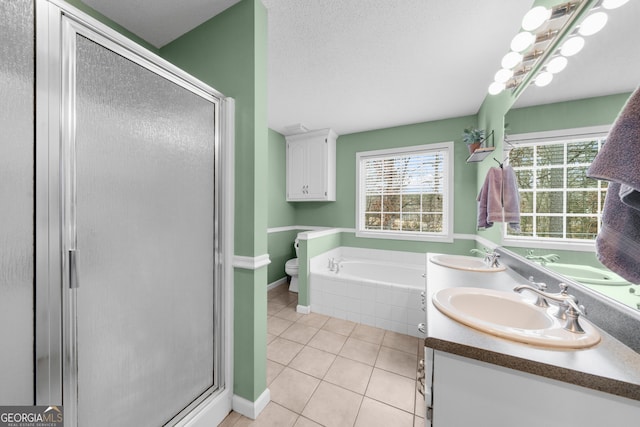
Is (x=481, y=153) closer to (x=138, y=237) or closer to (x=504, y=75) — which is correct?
(x=504, y=75)

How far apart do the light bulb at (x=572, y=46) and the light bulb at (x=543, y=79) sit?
0.35 ft

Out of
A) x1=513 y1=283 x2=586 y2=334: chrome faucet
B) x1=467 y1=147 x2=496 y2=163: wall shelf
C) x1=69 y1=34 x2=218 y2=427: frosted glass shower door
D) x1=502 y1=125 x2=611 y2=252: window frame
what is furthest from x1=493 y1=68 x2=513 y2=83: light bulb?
x1=69 y1=34 x2=218 y2=427: frosted glass shower door

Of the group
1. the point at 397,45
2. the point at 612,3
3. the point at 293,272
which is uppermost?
the point at 397,45

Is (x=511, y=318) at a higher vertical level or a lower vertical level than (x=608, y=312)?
lower

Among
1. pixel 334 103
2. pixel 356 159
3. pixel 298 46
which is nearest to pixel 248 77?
pixel 298 46

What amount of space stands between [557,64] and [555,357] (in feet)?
4.62

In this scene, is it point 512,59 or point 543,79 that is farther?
point 512,59

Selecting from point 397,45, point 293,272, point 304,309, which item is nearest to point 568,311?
point 397,45

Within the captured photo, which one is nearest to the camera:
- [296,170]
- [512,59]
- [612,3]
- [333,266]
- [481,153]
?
[612,3]

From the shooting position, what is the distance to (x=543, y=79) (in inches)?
48.1

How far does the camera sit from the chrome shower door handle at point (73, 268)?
0.75 m

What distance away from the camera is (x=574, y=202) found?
966 millimetres

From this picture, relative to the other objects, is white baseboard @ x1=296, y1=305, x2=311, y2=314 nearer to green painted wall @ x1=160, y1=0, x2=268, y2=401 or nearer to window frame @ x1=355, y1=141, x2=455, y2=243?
green painted wall @ x1=160, y1=0, x2=268, y2=401

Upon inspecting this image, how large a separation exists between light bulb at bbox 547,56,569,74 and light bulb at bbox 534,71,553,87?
2cm
